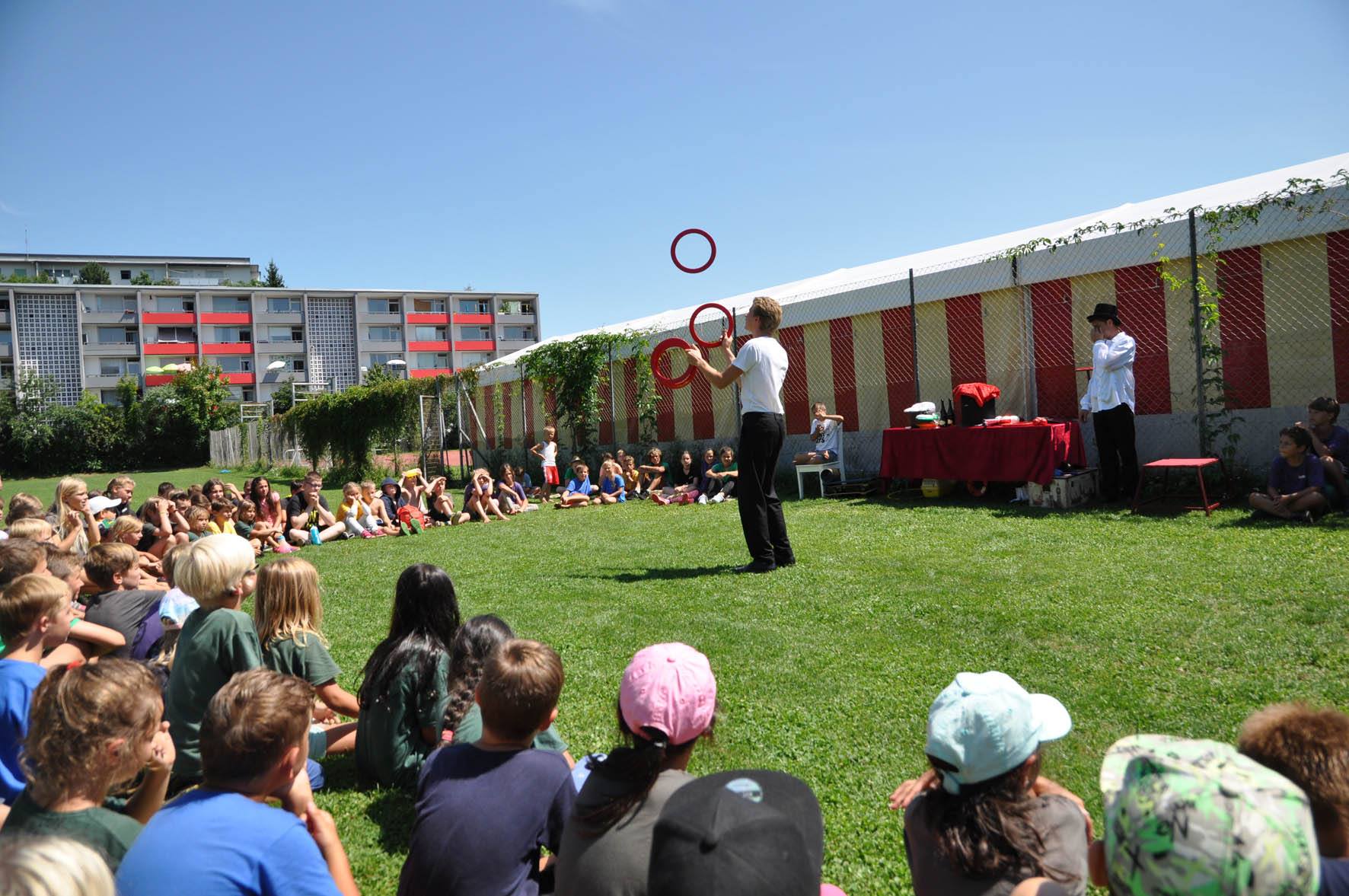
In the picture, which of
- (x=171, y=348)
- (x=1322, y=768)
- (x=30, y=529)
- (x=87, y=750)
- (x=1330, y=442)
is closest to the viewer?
(x=1322, y=768)

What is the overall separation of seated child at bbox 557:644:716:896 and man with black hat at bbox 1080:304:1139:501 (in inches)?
311

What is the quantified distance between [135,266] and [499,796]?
9916 cm

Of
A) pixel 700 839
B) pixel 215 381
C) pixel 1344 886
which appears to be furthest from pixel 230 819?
pixel 215 381

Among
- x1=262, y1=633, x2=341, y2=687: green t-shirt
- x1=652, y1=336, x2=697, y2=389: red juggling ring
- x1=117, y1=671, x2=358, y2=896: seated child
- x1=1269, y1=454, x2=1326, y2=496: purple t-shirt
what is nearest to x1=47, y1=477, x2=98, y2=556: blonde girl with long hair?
x1=262, y1=633, x2=341, y2=687: green t-shirt

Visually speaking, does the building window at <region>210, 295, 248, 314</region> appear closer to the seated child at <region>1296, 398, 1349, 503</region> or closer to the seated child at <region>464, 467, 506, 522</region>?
the seated child at <region>464, 467, 506, 522</region>

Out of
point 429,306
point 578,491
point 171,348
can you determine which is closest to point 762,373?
point 578,491

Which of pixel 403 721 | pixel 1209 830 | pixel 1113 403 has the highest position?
pixel 1113 403

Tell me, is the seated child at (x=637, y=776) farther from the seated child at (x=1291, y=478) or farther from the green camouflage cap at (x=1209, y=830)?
the seated child at (x=1291, y=478)

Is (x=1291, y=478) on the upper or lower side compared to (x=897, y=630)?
upper

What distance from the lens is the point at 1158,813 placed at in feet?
4.03

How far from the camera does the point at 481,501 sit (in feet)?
43.8

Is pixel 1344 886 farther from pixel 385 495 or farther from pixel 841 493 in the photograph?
pixel 385 495

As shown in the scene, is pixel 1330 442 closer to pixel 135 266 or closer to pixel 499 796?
pixel 499 796

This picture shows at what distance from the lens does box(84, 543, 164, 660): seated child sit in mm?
4207
